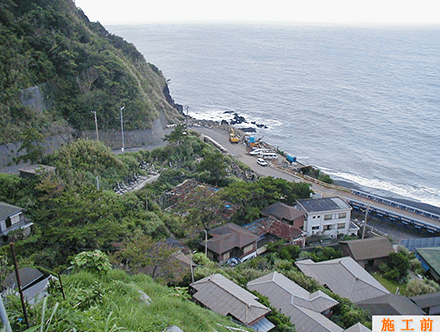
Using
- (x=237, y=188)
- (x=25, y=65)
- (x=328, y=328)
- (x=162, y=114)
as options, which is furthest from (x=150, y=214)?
(x=162, y=114)

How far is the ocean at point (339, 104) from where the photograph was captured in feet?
155

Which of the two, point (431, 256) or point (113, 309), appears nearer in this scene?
point (113, 309)

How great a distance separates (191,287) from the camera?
54.3 ft

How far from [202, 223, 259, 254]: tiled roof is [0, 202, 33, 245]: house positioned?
32.2ft

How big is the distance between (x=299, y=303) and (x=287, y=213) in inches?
411

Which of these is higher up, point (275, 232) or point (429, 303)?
point (275, 232)

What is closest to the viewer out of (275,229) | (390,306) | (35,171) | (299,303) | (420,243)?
(299,303)

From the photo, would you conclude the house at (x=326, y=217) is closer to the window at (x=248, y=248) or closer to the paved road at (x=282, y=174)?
the paved road at (x=282, y=174)

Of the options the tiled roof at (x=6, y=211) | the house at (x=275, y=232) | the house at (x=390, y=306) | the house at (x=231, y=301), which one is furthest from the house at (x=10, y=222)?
the house at (x=390, y=306)

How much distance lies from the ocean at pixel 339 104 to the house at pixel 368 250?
17129mm

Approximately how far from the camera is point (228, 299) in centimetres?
1512

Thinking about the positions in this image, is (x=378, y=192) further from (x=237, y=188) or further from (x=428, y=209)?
(x=237, y=188)

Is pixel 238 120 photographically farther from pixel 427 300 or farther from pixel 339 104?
pixel 427 300

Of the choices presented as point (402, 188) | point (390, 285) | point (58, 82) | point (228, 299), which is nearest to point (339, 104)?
point (402, 188)
